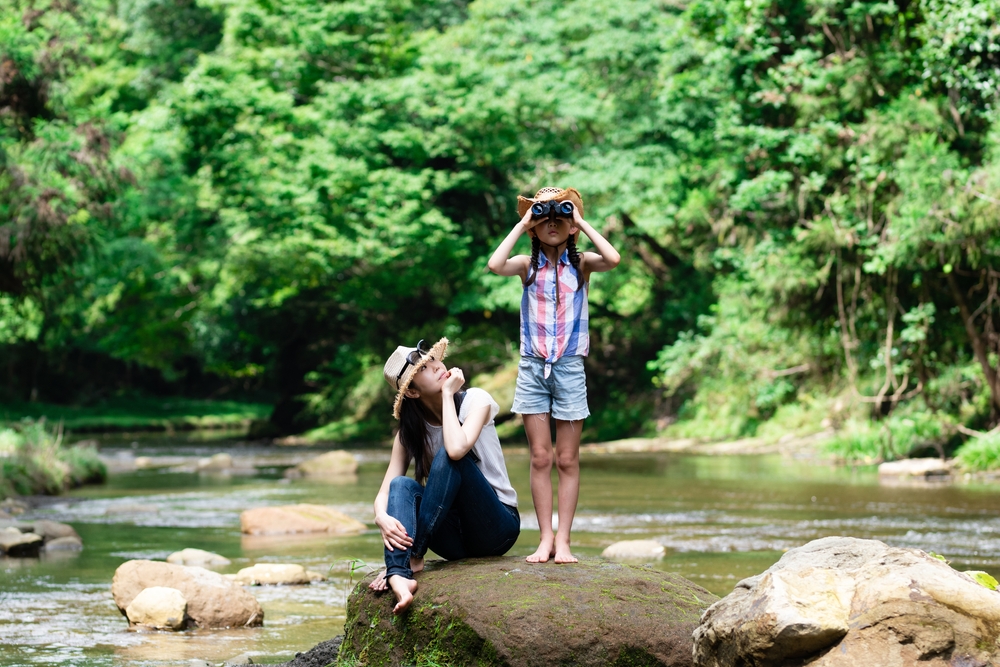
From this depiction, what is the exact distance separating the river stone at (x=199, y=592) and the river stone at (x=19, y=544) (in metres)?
3.27

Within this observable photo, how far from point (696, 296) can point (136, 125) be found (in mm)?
16879

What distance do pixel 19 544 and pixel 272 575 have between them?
310 centimetres

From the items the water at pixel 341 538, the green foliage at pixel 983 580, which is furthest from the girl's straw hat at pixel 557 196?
the green foliage at pixel 983 580

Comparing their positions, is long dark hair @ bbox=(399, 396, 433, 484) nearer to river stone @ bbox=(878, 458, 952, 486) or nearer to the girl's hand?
the girl's hand

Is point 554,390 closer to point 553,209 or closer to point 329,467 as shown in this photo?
point 553,209

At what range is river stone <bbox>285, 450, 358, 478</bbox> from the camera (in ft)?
65.7

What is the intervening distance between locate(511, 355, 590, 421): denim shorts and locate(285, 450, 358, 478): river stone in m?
14.9

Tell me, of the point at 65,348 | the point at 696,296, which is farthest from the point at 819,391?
the point at 65,348

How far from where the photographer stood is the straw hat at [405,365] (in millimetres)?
5250

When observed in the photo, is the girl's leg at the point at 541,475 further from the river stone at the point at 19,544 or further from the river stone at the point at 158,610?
the river stone at the point at 19,544

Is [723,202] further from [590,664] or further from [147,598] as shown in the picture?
[590,664]

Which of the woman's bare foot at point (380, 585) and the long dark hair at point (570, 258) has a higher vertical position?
the long dark hair at point (570, 258)

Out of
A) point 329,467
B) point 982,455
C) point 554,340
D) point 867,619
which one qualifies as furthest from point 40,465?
point 867,619

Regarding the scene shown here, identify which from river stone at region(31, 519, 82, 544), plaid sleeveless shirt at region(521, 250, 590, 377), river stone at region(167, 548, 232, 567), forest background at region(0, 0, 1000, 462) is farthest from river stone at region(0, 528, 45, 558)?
plaid sleeveless shirt at region(521, 250, 590, 377)
